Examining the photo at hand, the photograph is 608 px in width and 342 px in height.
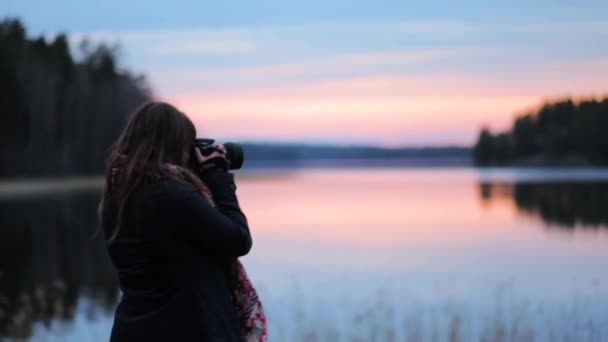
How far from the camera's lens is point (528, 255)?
61.5 feet

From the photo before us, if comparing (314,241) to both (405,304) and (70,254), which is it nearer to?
(70,254)

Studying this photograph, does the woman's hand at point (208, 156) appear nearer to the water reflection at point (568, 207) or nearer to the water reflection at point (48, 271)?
the water reflection at point (48, 271)

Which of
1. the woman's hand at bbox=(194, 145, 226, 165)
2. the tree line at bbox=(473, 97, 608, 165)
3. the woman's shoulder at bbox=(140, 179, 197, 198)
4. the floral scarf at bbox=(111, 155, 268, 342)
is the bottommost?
the tree line at bbox=(473, 97, 608, 165)

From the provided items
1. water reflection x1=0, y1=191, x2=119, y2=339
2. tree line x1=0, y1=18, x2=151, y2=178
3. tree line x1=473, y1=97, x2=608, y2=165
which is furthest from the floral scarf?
tree line x1=473, y1=97, x2=608, y2=165

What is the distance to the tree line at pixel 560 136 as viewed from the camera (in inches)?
3826

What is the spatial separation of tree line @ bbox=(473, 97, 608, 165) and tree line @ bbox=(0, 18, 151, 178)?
2100 inches

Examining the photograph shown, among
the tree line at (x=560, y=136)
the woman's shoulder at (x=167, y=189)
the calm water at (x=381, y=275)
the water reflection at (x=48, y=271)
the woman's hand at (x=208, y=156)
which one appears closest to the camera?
the woman's shoulder at (x=167, y=189)

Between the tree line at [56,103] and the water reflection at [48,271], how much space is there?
95.4 ft

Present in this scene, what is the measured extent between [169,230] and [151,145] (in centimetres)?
29

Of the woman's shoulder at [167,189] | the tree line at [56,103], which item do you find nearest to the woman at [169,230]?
the woman's shoulder at [167,189]

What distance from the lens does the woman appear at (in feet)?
8.95

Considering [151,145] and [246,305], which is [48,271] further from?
[151,145]

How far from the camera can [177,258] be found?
2.78 meters

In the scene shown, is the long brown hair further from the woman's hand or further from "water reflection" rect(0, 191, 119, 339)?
"water reflection" rect(0, 191, 119, 339)
